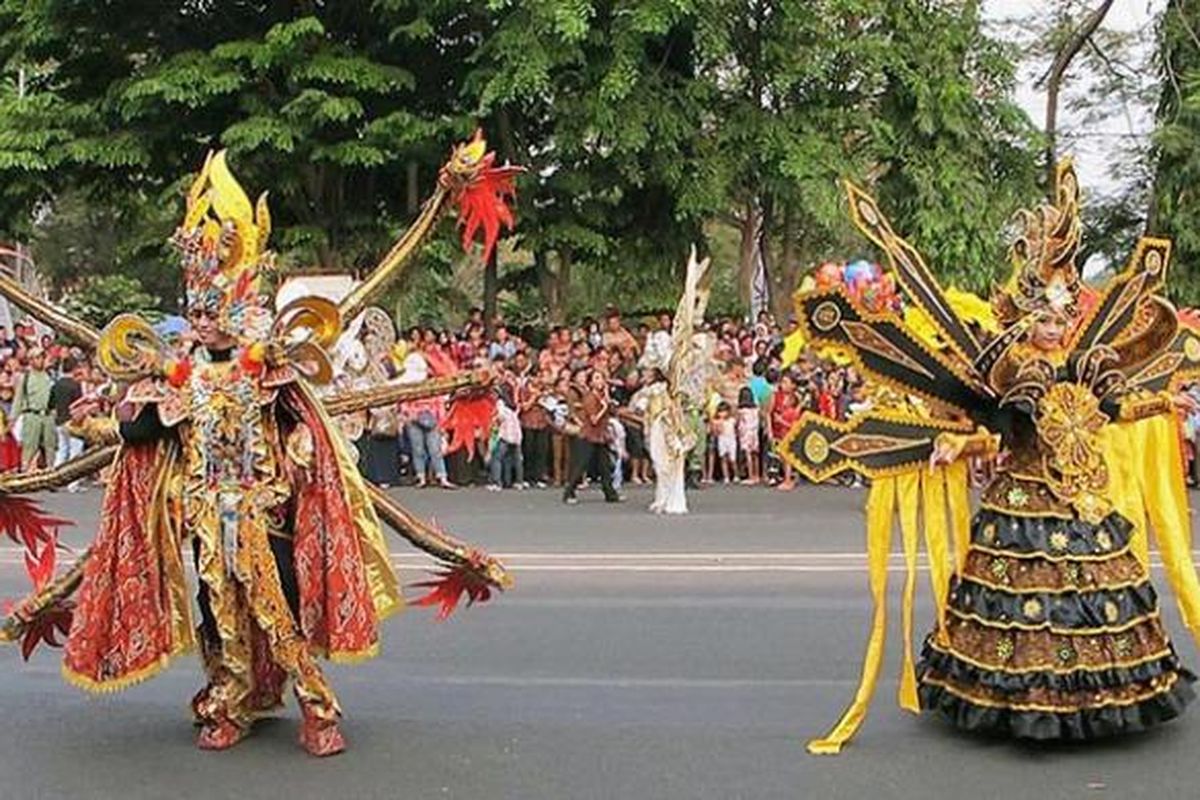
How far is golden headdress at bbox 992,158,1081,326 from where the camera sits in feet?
18.5

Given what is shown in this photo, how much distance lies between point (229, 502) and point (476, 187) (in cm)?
155

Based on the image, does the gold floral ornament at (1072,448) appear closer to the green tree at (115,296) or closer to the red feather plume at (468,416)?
the red feather plume at (468,416)

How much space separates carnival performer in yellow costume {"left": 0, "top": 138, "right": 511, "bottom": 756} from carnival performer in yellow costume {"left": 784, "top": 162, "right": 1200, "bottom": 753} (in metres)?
1.75

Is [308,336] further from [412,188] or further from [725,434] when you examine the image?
[412,188]

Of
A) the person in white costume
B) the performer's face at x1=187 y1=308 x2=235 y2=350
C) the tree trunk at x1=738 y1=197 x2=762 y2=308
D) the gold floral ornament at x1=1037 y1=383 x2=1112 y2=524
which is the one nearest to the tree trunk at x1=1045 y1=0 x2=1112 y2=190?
the tree trunk at x1=738 y1=197 x2=762 y2=308

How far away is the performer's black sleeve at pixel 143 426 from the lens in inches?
224

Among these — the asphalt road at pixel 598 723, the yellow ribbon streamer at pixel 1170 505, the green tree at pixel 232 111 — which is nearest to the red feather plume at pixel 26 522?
the asphalt road at pixel 598 723

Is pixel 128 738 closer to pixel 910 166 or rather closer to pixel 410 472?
pixel 410 472

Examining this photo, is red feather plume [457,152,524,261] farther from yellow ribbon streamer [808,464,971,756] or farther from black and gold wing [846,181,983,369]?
yellow ribbon streamer [808,464,971,756]

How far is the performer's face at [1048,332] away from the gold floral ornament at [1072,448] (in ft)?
0.53

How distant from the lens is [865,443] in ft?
18.9

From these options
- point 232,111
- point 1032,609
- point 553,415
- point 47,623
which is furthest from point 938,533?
point 232,111

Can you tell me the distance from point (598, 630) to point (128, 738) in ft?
9.38

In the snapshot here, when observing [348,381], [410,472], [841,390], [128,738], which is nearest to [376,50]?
[410,472]
